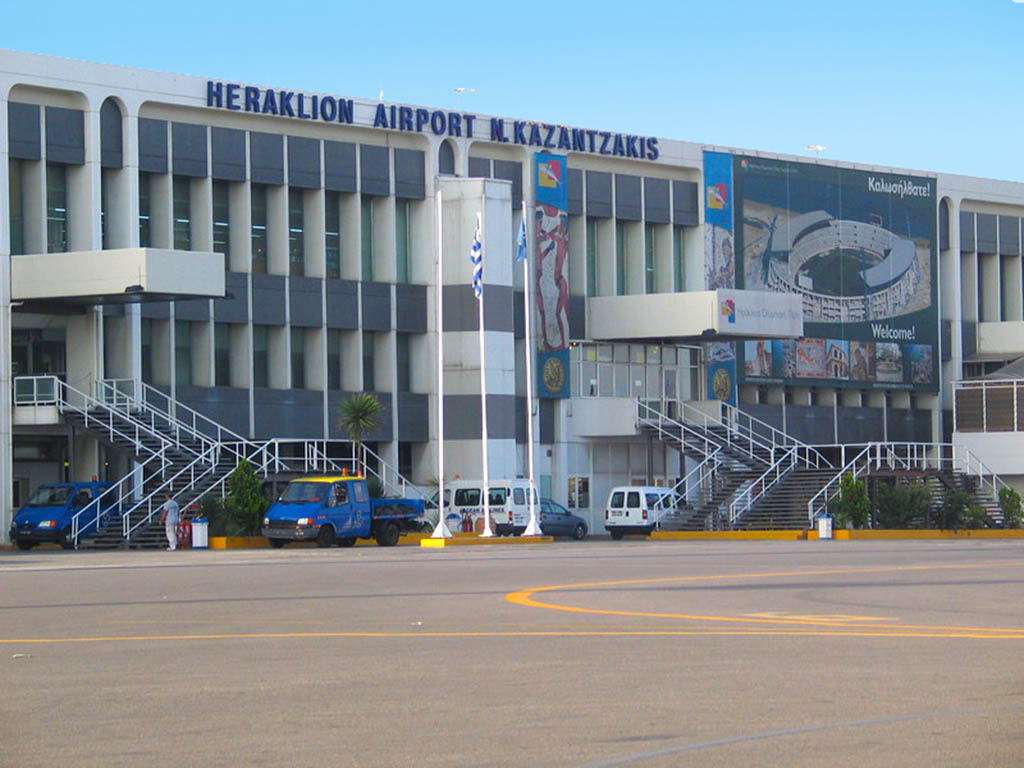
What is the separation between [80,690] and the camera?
13.8 m

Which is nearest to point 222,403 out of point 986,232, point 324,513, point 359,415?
point 359,415

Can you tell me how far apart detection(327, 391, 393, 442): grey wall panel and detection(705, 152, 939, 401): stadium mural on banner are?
15.0 metres

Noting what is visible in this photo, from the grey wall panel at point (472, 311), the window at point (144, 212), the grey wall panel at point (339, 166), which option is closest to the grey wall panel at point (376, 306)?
the grey wall panel at point (472, 311)

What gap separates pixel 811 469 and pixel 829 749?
176 feet

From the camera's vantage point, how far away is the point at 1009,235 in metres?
85.1

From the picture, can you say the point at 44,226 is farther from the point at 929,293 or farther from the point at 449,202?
the point at 929,293

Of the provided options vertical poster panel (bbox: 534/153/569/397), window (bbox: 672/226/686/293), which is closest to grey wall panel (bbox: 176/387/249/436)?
vertical poster panel (bbox: 534/153/569/397)

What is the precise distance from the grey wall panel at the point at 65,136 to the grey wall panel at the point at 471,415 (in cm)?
1526

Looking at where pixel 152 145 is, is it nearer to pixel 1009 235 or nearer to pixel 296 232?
pixel 296 232

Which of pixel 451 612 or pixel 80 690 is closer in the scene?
pixel 80 690

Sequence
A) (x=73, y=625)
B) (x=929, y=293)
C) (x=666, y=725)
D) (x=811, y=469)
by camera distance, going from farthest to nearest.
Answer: (x=929, y=293) < (x=811, y=469) < (x=73, y=625) < (x=666, y=725)

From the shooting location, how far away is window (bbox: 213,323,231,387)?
60.4 m

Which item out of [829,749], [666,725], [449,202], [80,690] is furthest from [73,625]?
[449,202]

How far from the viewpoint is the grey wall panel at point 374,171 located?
64.1 m
